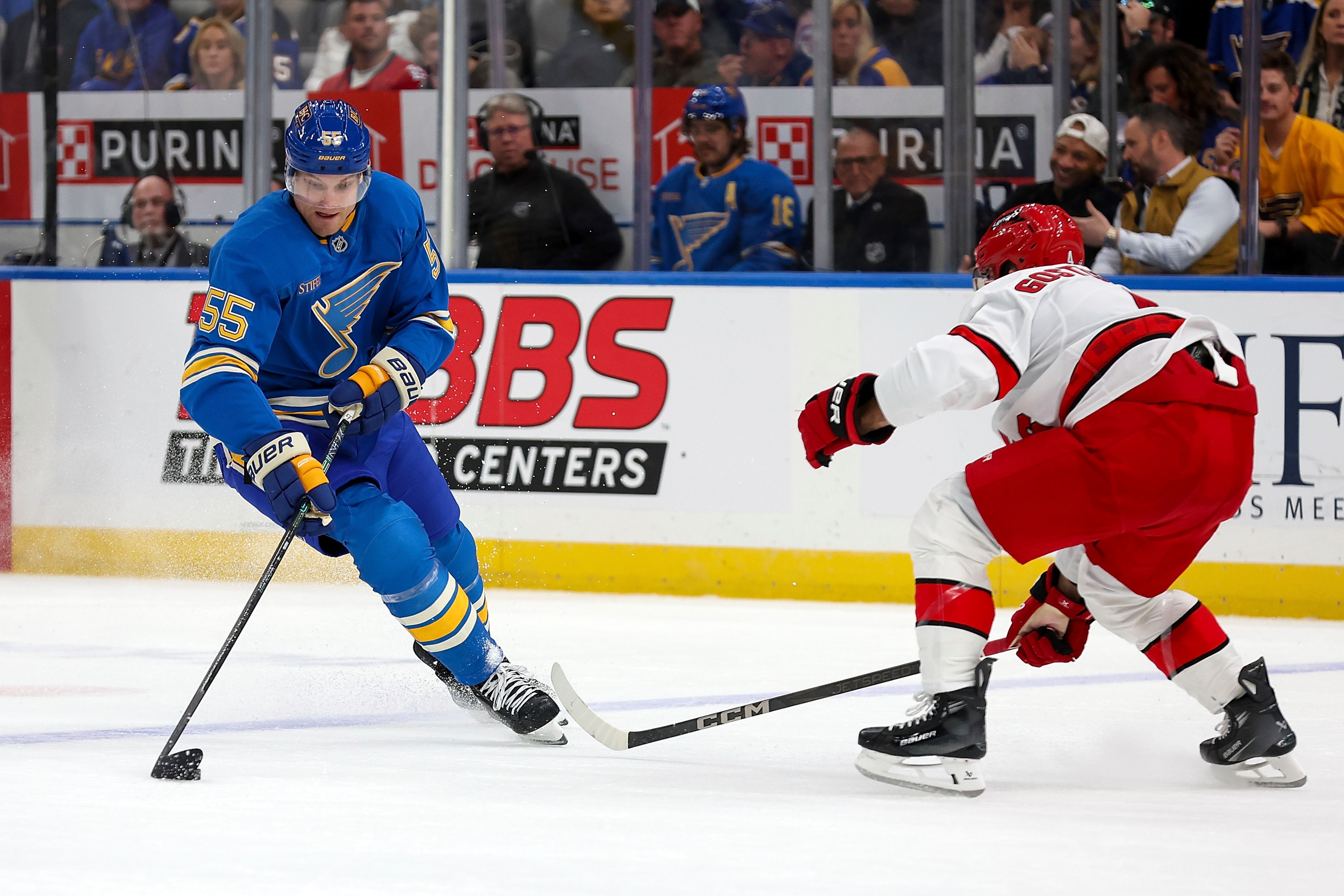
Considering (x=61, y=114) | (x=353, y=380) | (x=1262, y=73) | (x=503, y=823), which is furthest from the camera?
(x=61, y=114)

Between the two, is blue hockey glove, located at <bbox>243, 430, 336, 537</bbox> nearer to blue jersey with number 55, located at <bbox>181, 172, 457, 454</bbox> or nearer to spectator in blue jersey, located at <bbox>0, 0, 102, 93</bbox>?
blue jersey with number 55, located at <bbox>181, 172, 457, 454</bbox>

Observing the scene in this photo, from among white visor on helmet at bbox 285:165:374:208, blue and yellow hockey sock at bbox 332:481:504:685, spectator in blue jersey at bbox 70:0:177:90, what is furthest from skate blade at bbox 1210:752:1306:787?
spectator in blue jersey at bbox 70:0:177:90

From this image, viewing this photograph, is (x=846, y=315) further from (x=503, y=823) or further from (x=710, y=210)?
(x=503, y=823)

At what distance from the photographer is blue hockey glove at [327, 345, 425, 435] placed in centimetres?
306

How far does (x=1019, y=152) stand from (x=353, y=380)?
9.79 ft

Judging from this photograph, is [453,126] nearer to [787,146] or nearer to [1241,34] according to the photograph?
[787,146]

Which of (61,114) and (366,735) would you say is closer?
(366,735)

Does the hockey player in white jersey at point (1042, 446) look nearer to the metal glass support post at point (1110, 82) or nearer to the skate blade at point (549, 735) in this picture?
the skate blade at point (549, 735)


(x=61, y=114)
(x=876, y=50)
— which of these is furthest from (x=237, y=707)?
(x=61, y=114)

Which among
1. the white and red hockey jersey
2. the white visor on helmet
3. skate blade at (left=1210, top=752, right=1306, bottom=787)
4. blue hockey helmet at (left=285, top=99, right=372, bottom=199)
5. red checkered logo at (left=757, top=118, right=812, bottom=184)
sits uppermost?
red checkered logo at (left=757, top=118, right=812, bottom=184)

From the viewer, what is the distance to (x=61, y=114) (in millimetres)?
6180

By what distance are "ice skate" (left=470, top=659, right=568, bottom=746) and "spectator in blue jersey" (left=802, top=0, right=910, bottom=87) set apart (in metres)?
2.95

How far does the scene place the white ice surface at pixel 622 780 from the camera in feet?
7.04

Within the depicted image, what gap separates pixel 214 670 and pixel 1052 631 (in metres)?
1.51
